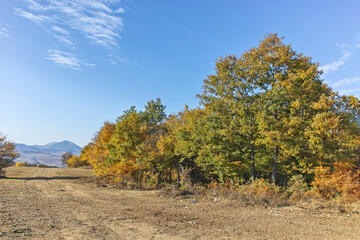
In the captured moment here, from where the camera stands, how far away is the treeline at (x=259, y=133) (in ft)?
50.1

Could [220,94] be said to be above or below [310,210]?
above

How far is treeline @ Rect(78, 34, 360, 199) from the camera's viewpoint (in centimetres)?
1527

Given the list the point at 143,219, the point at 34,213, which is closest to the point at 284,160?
the point at 143,219

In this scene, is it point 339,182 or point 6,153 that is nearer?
point 339,182

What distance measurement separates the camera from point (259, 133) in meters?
18.7

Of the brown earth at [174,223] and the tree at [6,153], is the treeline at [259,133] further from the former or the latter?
Answer: the tree at [6,153]

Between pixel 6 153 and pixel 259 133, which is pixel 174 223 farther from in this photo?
pixel 6 153

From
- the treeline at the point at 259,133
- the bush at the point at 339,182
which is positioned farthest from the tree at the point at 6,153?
the bush at the point at 339,182

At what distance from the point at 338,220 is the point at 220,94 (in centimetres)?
1200

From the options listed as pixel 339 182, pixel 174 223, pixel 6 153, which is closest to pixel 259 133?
pixel 339 182

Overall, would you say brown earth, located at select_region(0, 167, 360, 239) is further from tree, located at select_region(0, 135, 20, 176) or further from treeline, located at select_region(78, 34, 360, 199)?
tree, located at select_region(0, 135, 20, 176)

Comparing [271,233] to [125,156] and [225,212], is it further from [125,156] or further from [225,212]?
[125,156]

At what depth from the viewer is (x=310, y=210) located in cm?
1252

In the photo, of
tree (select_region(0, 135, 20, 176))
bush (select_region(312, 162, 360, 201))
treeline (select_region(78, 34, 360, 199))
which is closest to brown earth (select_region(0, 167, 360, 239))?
bush (select_region(312, 162, 360, 201))
